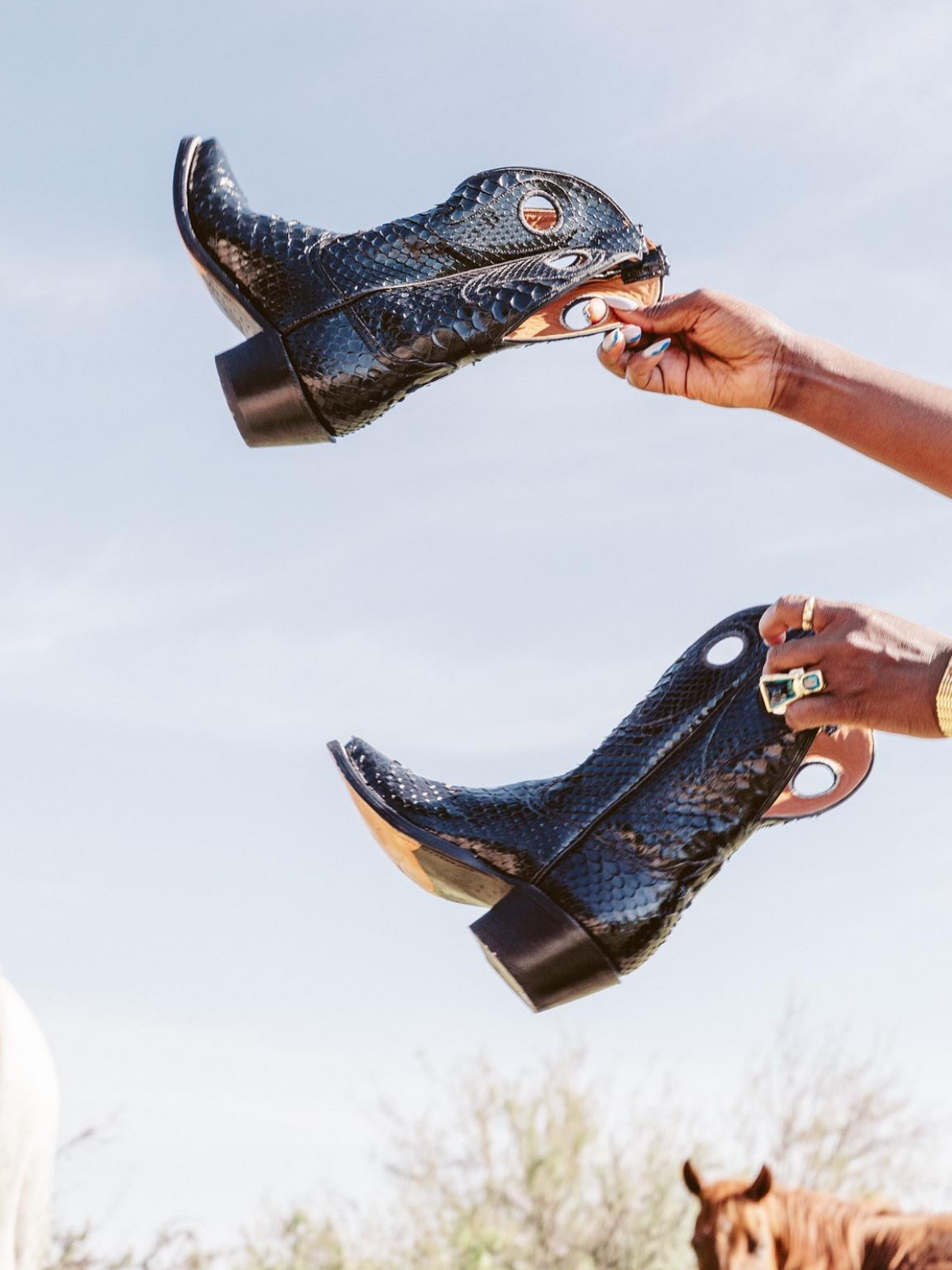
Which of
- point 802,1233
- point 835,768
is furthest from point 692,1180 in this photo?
point 835,768

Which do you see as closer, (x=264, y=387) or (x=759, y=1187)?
(x=264, y=387)

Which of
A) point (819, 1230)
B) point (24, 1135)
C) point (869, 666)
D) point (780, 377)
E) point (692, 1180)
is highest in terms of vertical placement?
point (780, 377)

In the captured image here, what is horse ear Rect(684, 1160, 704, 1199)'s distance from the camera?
449cm

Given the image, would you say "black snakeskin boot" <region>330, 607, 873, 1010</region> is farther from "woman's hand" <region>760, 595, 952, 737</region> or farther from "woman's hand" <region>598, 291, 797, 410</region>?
"woman's hand" <region>598, 291, 797, 410</region>

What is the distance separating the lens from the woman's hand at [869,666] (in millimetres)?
1986

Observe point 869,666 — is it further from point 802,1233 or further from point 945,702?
point 802,1233

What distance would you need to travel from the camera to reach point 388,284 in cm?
218

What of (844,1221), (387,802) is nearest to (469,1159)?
(844,1221)

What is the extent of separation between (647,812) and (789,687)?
0.27m

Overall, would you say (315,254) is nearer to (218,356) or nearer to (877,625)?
(218,356)

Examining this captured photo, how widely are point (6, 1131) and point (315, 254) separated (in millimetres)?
1168

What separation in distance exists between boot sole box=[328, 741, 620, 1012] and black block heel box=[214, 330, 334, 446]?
501 millimetres

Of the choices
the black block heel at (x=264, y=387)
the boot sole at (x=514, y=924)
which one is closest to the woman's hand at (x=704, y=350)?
the black block heel at (x=264, y=387)

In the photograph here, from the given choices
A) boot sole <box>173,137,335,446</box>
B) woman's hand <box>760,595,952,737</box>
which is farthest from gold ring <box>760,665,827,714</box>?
boot sole <box>173,137,335,446</box>
